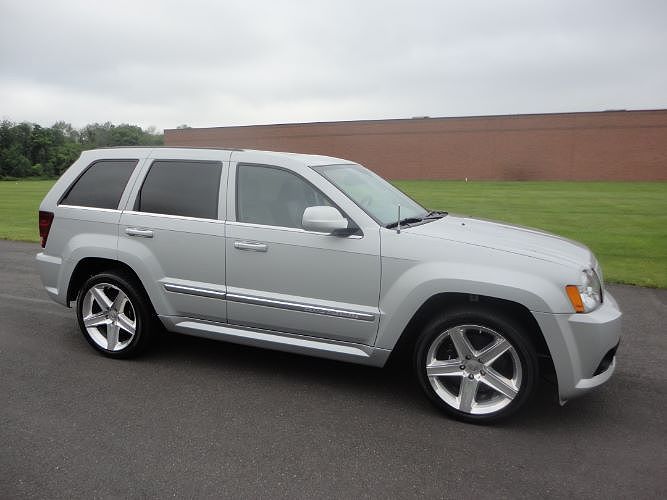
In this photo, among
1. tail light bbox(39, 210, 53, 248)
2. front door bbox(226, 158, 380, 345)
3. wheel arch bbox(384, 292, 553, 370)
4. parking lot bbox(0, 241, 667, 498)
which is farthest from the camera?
tail light bbox(39, 210, 53, 248)

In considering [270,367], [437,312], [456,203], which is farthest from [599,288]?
[456,203]

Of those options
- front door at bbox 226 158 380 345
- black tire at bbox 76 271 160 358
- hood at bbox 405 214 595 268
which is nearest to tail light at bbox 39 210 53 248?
black tire at bbox 76 271 160 358

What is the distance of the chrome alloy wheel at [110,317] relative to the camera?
4.88m

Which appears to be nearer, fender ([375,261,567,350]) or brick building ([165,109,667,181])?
fender ([375,261,567,350])

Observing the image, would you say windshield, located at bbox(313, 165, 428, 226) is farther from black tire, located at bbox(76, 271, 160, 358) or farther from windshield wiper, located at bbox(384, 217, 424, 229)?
black tire, located at bbox(76, 271, 160, 358)

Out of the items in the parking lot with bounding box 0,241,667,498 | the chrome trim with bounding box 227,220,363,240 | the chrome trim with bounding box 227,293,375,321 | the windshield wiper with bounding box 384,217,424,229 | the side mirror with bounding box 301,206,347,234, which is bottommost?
the parking lot with bounding box 0,241,667,498

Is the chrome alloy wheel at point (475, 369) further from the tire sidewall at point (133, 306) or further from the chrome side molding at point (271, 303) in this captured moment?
the tire sidewall at point (133, 306)

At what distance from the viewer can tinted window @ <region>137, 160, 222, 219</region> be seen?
14.9ft

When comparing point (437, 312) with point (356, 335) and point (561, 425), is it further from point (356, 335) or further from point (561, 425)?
point (561, 425)

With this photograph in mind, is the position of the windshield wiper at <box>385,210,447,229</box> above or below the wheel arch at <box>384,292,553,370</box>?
above

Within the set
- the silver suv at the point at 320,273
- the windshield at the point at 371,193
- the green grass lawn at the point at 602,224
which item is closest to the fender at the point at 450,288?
the silver suv at the point at 320,273

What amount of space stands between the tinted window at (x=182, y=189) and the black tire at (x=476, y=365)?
194cm

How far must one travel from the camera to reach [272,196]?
4.37 m

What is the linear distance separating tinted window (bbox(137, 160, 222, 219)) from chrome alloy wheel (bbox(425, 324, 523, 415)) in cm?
200
